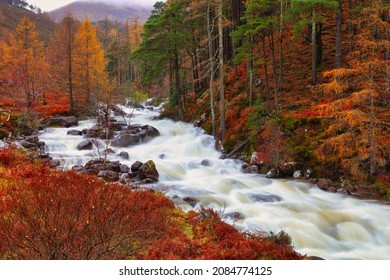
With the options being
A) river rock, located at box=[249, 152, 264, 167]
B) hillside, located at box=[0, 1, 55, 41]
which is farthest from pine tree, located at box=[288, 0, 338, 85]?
hillside, located at box=[0, 1, 55, 41]

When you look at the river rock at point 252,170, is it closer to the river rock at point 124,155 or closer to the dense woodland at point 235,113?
the dense woodland at point 235,113

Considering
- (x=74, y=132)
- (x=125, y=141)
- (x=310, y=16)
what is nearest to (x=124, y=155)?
(x=125, y=141)

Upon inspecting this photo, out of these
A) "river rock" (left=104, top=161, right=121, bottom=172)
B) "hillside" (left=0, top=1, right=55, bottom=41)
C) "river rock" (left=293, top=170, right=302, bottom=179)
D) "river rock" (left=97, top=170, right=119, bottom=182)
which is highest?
"hillside" (left=0, top=1, right=55, bottom=41)

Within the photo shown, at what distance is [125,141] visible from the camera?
2078 centimetres

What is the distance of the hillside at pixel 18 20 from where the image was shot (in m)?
98.4

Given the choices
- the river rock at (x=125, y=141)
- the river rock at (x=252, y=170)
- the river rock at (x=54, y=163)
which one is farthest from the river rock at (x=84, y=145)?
the river rock at (x=252, y=170)

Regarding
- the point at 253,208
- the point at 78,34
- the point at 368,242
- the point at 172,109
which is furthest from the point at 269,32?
the point at 78,34

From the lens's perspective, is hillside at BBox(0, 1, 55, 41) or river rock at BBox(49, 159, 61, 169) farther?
hillside at BBox(0, 1, 55, 41)

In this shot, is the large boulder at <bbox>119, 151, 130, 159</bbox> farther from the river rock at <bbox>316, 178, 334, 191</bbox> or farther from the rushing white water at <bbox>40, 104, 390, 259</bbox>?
the river rock at <bbox>316, 178, 334, 191</bbox>

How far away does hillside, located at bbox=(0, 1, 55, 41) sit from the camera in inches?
3875

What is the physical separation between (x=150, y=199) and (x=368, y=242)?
628 centimetres

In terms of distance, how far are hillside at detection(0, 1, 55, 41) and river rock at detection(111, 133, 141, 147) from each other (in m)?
86.3

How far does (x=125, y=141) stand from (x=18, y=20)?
113379mm

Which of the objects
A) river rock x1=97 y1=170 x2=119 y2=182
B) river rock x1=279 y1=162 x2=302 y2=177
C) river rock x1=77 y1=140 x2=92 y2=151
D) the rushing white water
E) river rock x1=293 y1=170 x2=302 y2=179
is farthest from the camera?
river rock x1=77 y1=140 x2=92 y2=151
